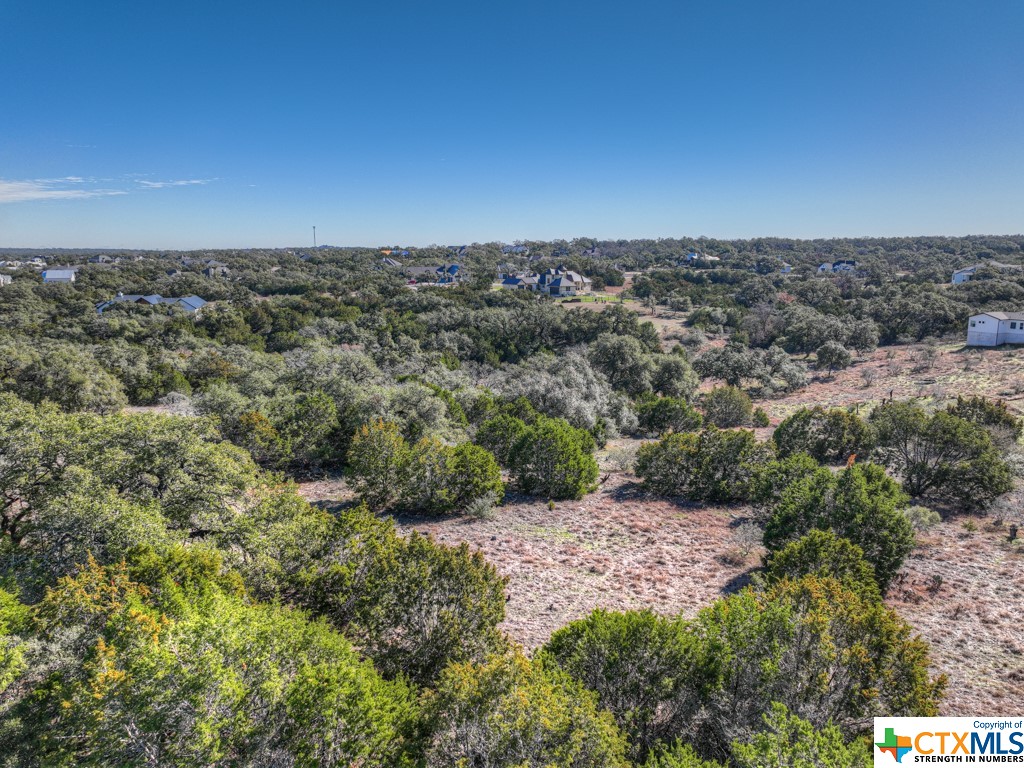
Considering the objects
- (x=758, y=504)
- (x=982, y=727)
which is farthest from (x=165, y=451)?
(x=758, y=504)

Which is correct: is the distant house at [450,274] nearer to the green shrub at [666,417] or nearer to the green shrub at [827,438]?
the green shrub at [666,417]

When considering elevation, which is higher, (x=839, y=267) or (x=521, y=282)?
(x=839, y=267)

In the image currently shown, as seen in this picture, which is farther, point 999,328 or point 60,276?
point 60,276

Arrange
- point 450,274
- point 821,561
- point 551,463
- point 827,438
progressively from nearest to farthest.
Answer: point 821,561, point 551,463, point 827,438, point 450,274

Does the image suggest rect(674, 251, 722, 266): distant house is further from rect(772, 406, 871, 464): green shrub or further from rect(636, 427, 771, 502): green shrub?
rect(636, 427, 771, 502): green shrub

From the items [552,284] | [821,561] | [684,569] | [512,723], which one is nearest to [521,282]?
[552,284]

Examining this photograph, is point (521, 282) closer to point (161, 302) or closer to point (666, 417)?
point (161, 302)

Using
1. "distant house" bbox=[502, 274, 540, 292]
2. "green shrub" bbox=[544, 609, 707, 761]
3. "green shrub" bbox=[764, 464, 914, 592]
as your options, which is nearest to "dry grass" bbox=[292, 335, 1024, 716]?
"green shrub" bbox=[764, 464, 914, 592]

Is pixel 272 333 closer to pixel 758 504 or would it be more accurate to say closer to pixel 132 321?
pixel 132 321
